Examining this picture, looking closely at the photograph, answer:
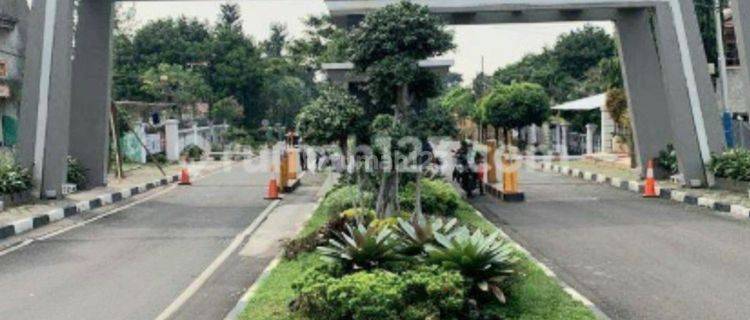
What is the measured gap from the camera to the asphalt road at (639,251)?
25.8ft

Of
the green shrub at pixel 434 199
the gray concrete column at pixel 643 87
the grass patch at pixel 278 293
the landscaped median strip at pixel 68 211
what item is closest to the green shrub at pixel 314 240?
the grass patch at pixel 278 293

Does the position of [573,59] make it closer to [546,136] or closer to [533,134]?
[533,134]

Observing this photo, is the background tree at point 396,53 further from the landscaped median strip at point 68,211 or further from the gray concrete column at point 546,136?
Answer: the gray concrete column at point 546,136

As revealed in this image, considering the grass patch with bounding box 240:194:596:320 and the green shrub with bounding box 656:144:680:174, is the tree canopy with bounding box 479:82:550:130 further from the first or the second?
the grass patch with bounding box 240:194:596:320

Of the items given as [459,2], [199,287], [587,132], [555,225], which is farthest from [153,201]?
[587,132]

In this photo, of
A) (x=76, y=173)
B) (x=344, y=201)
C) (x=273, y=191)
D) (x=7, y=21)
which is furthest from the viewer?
(x=7, y=21)

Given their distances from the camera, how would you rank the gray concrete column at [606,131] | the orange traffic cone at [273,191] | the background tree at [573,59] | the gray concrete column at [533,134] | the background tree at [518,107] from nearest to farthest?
the orange traffic cone at [273,191], the background tree at [518,107], the gray concrete column at [606,131], the gray concrete column at [533,134], the background tree at [573,59]

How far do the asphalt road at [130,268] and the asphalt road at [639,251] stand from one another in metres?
3.67

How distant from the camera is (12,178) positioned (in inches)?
661

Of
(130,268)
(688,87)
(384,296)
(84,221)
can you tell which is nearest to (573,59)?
(688,87)

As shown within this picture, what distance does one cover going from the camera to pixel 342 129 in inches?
423

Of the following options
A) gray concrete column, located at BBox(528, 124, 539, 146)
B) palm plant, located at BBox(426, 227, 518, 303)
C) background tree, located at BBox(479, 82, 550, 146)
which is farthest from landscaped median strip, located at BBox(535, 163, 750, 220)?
gray concrete column, located at BBox(528, 124, 539, 146)

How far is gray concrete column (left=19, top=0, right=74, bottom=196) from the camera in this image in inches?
681

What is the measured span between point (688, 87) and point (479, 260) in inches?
519
